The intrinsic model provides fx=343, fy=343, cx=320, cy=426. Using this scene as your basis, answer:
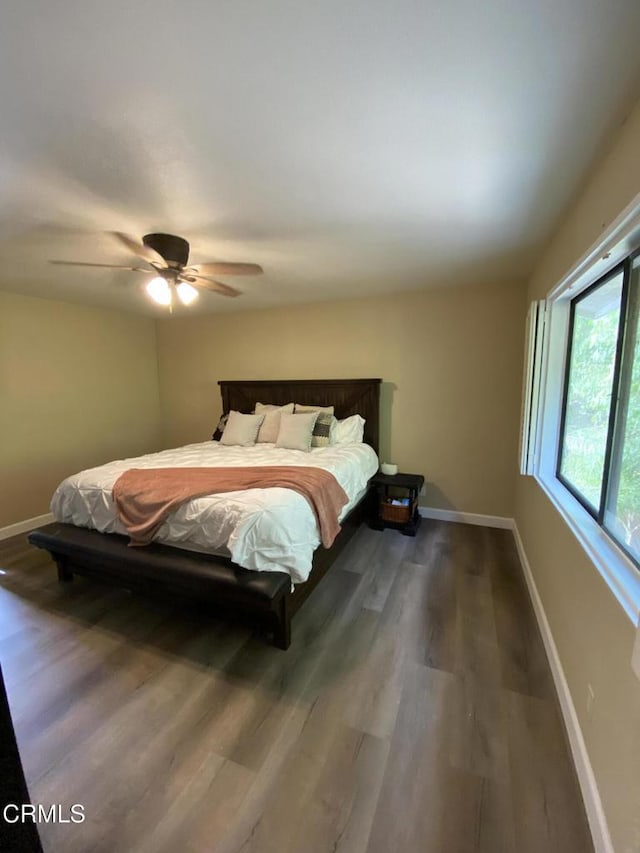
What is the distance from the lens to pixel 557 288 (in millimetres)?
2027

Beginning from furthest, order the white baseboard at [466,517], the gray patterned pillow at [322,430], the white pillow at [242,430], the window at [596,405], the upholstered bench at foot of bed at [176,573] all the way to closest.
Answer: the white pillow at [242,430], the gray patterned pillow at [322,430], the white baseboard at [466,517], the upholstered bench at foot of bed at [176,573], the window at [596,405]

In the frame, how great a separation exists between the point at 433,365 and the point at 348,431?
43.7 inches

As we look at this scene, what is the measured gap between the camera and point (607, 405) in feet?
5.22

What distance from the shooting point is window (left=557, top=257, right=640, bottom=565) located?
135cm

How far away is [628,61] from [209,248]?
2163 millimetres

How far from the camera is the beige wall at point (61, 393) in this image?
3.36 m

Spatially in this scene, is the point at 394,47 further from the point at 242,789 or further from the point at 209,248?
the point at 242,789

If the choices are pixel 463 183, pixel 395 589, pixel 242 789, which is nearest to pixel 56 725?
pixel 242 789

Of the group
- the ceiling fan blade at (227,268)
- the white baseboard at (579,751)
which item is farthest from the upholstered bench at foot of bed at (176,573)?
the ceiling fan blade at (227,268)

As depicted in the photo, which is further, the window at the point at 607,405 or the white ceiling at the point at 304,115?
the window at the point at 607,405

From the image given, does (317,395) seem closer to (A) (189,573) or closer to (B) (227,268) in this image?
(B) (227,268)

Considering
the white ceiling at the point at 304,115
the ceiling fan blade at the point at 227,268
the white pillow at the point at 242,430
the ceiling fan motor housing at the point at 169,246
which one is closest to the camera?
the white ceiling at the point at 304,115

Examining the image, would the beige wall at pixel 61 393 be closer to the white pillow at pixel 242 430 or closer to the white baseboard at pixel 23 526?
the white baseboard at pixel 23 526

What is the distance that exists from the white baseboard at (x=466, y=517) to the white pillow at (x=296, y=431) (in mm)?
1487
